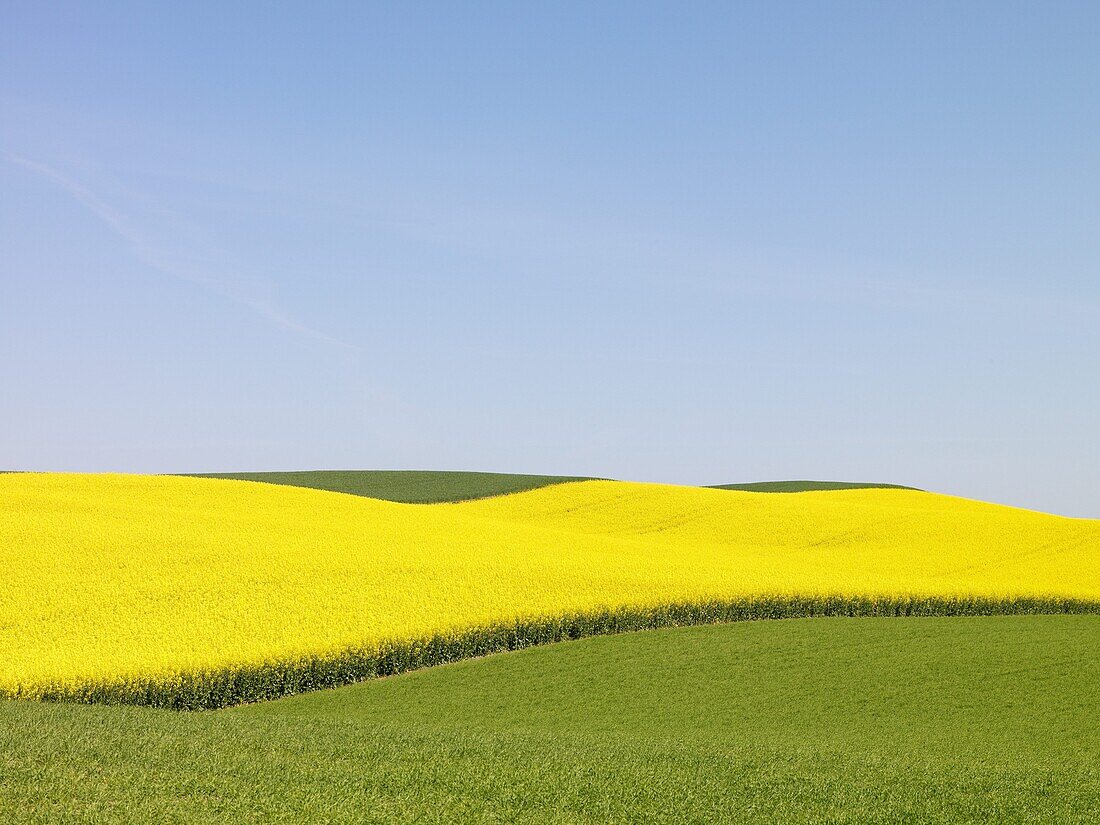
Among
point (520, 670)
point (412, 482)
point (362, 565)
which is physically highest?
point (412, 482)

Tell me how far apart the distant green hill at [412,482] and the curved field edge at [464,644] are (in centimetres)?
3539

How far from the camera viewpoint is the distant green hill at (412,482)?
6316 centimetres

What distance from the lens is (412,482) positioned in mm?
69938

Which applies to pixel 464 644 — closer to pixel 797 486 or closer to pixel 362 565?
pixel 362 565

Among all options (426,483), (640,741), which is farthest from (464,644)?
(426,483)

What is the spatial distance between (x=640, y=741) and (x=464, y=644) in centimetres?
814

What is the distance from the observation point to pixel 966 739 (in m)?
16.8

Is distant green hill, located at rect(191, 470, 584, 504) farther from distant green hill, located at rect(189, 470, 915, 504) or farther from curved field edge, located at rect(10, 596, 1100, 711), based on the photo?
curved field edge, located at rect(10, 596, 1100, 711)

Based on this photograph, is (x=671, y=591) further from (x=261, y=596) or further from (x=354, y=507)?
(x=354, y=507)

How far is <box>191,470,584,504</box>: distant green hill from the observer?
63.2 metres

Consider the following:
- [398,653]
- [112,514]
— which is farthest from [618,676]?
[112,514]

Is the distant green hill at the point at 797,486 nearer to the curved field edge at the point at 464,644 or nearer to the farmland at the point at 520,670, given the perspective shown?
the farmland at the point at 520,670

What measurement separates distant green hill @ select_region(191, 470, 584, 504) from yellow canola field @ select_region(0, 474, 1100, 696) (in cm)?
1418

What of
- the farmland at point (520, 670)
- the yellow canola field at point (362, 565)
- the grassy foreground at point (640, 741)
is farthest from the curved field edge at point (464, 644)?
the grassy foreground at point (640, 741)
